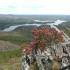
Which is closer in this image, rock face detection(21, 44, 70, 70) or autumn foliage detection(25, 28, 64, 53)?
rock face detection(21, 44, 70, 70)

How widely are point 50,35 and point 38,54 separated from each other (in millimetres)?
4121

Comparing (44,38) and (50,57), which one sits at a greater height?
(44,38)

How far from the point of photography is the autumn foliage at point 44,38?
42.7 meters

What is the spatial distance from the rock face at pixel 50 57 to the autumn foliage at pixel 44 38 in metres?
0.99

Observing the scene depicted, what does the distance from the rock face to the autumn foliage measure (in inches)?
39.1

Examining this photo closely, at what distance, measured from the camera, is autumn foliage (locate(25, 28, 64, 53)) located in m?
42.7

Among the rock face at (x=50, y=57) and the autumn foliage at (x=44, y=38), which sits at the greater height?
the autumn foliage at (x=44, y=38)

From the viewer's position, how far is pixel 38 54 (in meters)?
42.7

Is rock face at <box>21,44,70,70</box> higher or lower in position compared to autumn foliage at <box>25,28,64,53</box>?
lower

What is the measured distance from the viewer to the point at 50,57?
4109 centimetres

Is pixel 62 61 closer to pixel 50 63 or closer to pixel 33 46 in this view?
pixel 50 63

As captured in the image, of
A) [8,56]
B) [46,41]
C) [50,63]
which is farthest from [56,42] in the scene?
[8,56]

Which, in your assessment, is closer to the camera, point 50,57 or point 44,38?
point 50,57

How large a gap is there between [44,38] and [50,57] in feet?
13.2
